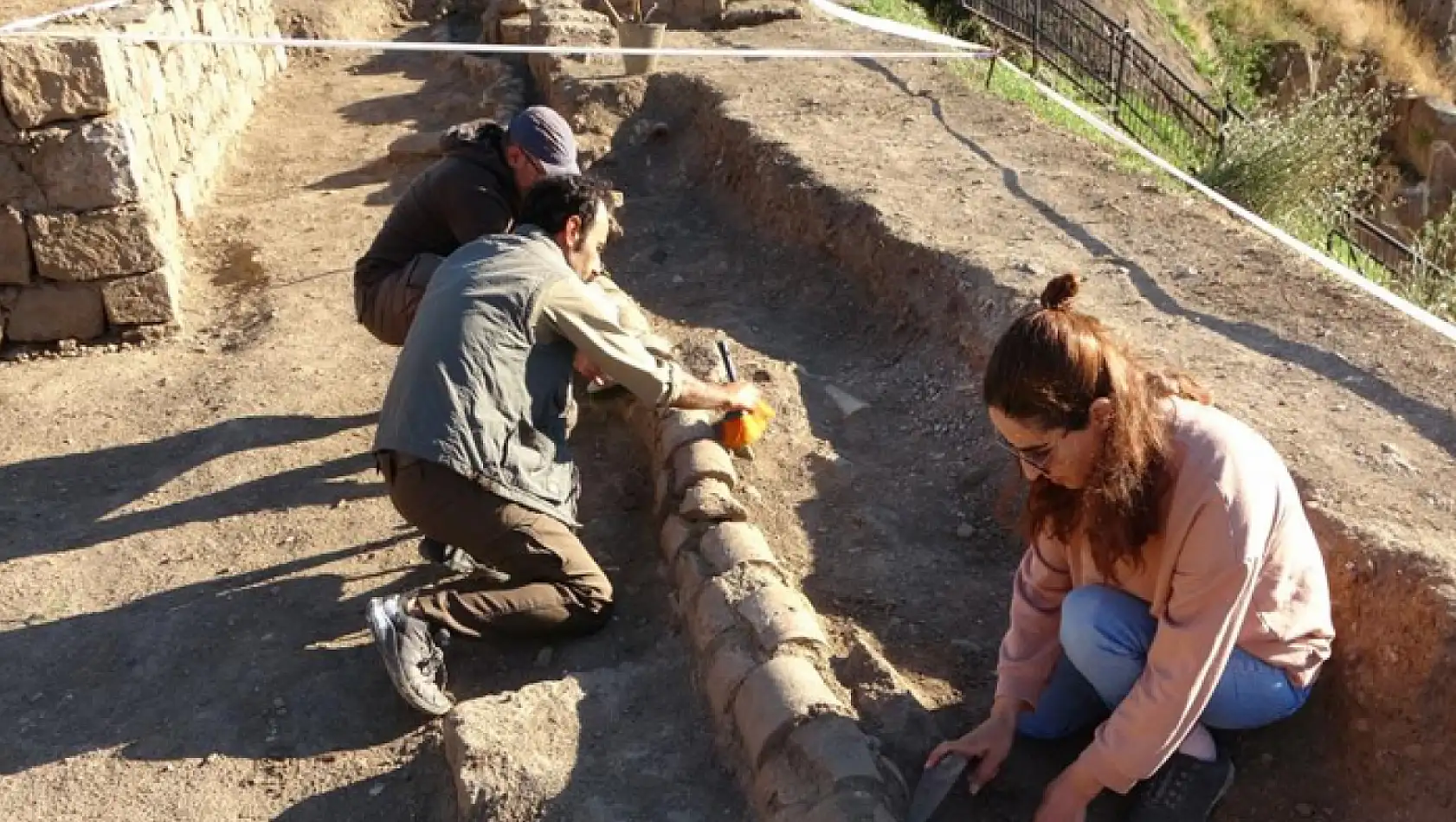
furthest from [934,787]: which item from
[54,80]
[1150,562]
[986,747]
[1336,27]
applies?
[1336,27]

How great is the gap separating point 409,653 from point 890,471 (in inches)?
65.6

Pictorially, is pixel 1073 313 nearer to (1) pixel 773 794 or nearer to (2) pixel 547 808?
(1) pixel 773 794

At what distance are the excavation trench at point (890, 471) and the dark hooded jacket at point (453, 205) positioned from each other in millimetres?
909

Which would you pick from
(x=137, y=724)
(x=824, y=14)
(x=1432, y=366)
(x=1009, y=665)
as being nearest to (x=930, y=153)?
(x=1432, y=366)

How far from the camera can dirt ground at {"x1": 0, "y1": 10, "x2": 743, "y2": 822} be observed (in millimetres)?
3139

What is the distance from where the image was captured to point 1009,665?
2684 millimetres

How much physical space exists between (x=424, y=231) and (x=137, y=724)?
1.84 metres

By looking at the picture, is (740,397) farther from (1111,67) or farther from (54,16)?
(1111,67)

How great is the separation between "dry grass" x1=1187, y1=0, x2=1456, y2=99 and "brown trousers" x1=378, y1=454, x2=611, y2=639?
17536 millimetres

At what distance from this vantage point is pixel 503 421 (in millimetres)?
3416

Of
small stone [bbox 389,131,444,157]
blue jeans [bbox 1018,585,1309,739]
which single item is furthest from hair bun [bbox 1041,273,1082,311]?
small stone [bbox 389,131,444,157]

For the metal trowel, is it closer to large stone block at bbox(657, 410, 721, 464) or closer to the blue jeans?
the blue jeans

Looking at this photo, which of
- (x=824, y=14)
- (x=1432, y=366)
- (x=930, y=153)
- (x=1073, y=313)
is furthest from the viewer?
(x=824, y=14)

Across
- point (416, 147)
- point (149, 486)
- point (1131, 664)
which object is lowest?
point (149, 486)
